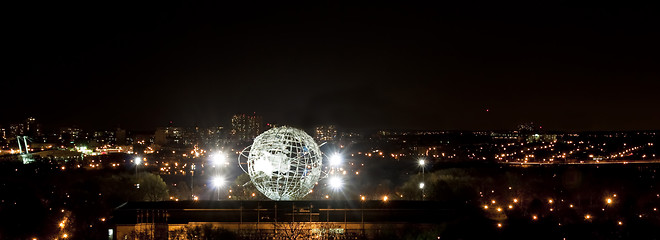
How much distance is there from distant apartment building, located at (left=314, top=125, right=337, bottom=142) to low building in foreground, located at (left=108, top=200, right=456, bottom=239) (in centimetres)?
6247

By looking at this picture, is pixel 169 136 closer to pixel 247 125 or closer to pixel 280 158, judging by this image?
pixel 247 125

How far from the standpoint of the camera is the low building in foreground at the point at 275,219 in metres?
15.8

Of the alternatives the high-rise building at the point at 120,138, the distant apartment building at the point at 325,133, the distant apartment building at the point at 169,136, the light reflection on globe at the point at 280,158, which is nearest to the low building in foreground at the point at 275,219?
the light reflection on globe at the point at 280,158

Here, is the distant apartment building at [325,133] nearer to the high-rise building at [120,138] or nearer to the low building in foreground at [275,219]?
the high-rise building at [120,138]

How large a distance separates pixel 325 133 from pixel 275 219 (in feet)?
223

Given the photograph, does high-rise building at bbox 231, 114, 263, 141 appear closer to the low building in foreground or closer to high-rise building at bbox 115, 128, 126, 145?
high-rise building at bbox 115, 128, 126, 145

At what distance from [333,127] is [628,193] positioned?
2446 inches

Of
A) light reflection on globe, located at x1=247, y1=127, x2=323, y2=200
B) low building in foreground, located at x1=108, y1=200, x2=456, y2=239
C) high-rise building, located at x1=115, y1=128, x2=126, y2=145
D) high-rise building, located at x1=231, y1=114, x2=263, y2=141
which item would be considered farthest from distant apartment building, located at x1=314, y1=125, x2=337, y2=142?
low building in foreground, located at x1=108, y1=200, x2=456, y2=239

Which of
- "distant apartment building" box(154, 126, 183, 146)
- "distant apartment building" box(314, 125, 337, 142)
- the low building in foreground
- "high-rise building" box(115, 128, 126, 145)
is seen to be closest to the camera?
the low building in foreground

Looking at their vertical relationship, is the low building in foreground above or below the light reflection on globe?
below

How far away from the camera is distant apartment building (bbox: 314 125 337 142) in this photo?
273 feet

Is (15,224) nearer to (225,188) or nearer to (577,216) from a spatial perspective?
(225,188)

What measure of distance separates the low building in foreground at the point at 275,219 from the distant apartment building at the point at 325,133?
62.5 metres

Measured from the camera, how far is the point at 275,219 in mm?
16641
